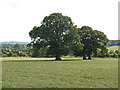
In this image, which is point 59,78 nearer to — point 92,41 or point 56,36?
point 56,36

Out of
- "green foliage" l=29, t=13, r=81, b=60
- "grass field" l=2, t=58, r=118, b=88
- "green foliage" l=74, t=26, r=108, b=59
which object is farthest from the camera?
"green foliage" l=74, t=26, r=108, b=59

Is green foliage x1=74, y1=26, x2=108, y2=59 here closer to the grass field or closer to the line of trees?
the line of trees

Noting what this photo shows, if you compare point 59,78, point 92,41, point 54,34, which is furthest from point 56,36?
point 59,78

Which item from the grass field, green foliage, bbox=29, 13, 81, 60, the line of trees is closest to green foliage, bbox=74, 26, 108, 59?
the line of trees

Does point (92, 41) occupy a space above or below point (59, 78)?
above

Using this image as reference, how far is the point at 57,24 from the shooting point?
64812 millimetres

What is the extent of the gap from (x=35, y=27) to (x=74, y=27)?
14599 millimetres

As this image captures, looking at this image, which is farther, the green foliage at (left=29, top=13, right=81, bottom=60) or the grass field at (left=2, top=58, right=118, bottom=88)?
the green foliage at (left=29, top=13, right=81, bottom=60)

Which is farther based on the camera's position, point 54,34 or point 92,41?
point 92,41

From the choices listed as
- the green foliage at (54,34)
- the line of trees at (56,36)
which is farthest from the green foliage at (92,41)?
the green foliage at (54,34)

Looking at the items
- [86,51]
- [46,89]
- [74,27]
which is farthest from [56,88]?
[86,51]

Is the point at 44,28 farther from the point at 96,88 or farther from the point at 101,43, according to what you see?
the point at 96,88

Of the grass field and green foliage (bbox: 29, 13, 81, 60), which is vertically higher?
green foliage (bbox: 29, 13, 81, 60)

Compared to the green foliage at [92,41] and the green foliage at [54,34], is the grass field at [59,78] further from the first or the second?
the green foliage at [92,41]
